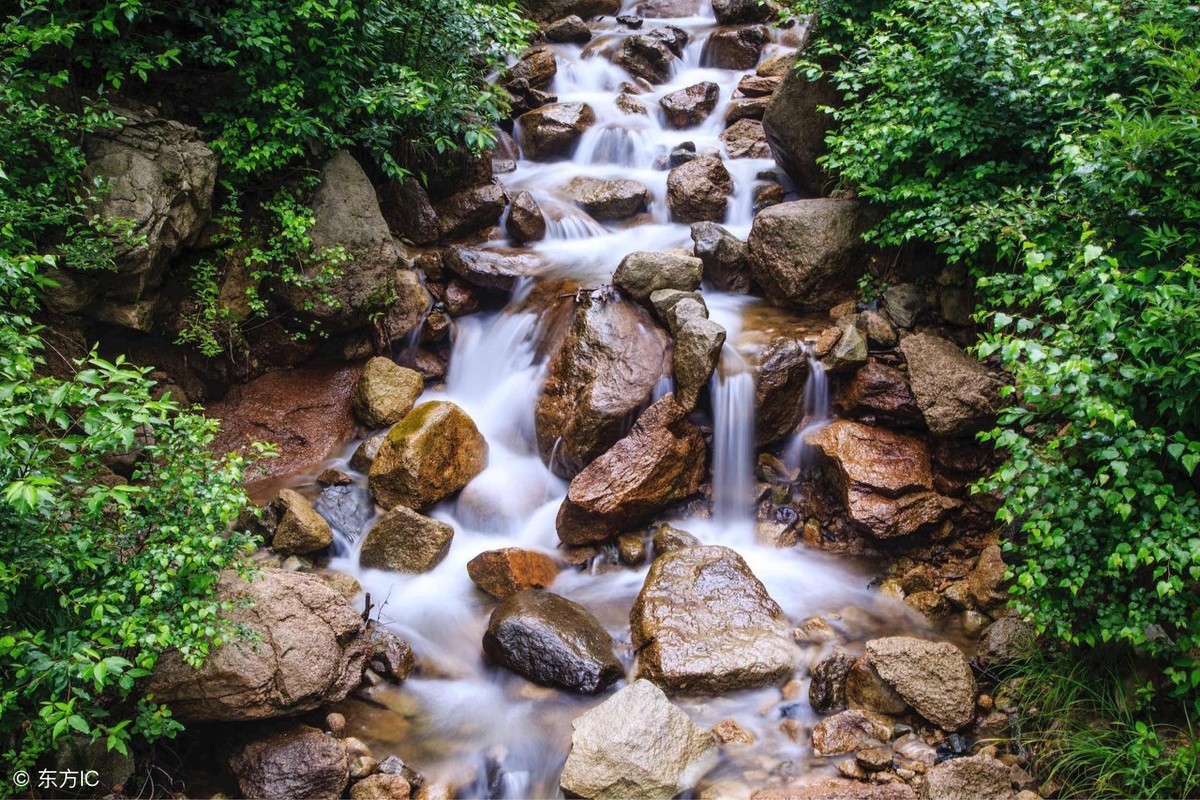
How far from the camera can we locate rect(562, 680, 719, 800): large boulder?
4406 mm

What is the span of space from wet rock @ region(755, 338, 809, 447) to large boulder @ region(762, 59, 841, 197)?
3.26 metres

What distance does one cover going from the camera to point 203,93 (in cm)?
693

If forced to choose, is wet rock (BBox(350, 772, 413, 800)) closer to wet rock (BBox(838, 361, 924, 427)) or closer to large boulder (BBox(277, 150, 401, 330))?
large boulder (BBox(277, 150, 401, 330))

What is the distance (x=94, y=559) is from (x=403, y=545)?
9.96ft

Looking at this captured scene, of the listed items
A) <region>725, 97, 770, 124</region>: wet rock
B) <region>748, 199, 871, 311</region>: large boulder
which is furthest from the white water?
<region>725, 97, 770, 124</region>: wet rock

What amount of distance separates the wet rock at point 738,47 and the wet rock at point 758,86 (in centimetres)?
122

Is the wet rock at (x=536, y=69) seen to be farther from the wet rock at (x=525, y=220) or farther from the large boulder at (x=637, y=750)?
the large boulder at (x=637, y=750)

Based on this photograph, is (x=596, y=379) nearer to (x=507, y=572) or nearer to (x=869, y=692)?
(x=507, y=572)

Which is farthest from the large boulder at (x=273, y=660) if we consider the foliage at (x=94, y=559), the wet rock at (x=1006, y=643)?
the wet rock at (x=1006, y=643)

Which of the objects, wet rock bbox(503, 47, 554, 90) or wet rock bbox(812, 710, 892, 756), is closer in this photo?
wet rock bbox(812, 710, 892, 756)

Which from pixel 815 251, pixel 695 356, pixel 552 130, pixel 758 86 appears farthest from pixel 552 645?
pixel 758 86

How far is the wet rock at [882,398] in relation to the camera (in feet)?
21.7

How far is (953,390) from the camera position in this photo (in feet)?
20.7

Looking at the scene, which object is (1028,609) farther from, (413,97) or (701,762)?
(413,97)
